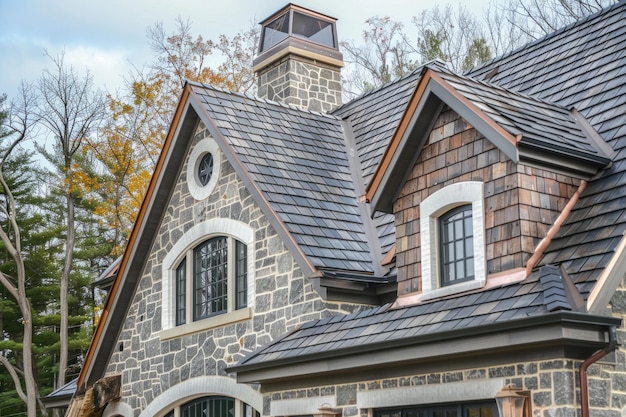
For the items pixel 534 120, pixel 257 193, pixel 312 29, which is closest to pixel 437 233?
pixel 534 120

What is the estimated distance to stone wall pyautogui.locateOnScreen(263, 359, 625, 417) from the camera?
889cm

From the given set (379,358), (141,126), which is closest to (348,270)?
(379,358)

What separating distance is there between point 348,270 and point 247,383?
6.95 ft

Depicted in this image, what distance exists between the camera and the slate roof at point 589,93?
9.64 metres

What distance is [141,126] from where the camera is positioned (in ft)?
95.2

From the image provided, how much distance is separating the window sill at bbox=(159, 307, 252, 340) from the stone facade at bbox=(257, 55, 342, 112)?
18.7ft

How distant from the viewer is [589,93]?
1267 centimetres

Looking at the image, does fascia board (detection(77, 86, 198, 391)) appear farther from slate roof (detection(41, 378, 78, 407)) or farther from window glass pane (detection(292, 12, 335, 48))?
window glass pane (detection(292, 12, 335, 48))

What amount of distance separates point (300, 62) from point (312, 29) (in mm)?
1209

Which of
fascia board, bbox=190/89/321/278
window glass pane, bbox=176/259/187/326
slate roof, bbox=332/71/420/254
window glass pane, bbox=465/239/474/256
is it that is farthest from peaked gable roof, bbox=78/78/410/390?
window glass pane, bbox=465/239/474/256

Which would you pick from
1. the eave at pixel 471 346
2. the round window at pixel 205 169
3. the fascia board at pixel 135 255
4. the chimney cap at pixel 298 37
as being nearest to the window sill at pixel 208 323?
the fascia board at pixel 135 255

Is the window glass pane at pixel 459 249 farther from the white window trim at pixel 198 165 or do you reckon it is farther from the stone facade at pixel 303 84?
the stone facade at pixel 303 84

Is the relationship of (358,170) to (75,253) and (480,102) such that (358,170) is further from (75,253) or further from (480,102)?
(75,253)

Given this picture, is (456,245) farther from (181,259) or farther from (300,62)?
(300,62)
